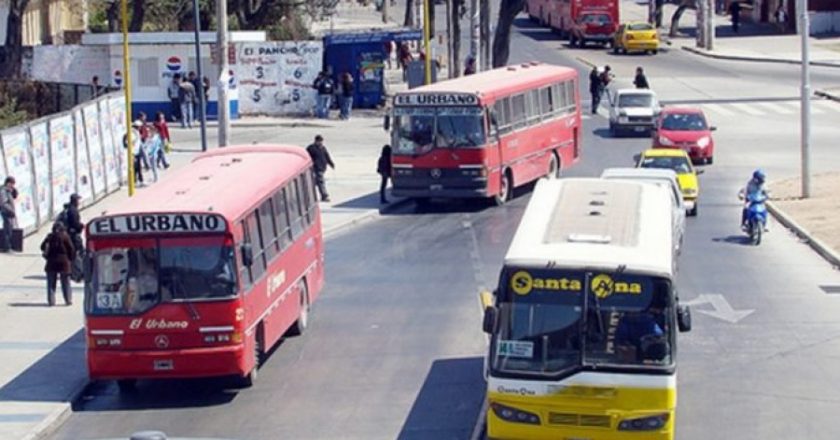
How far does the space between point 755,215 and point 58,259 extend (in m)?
13.2

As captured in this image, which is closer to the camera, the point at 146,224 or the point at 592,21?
the point at 146,224

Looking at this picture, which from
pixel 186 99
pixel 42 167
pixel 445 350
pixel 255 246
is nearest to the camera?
pixel 255 246

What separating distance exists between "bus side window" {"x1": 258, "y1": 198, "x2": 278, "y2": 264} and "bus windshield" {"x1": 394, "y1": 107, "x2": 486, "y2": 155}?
45.2 ft

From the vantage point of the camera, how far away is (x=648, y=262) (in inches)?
607

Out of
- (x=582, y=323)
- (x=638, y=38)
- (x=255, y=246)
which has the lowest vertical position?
(x=582, y=323)

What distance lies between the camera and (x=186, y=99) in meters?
51.4

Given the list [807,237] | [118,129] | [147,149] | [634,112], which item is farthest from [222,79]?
[634,112]

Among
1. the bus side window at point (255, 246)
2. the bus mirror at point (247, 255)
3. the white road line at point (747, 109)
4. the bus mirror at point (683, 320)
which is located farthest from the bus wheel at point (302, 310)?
the white road line at point (747, 109)

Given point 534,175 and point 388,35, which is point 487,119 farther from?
point 388,35

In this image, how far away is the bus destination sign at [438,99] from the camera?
34.4 m

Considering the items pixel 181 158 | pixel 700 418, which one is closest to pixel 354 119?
pixel 181 158

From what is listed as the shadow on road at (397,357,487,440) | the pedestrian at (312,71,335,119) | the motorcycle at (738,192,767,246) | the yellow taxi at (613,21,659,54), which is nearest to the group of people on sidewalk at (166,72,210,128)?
the pedestrian at (312,71,335,119)

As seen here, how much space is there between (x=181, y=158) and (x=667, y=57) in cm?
3735

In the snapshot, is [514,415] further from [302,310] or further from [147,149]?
[147,149]
